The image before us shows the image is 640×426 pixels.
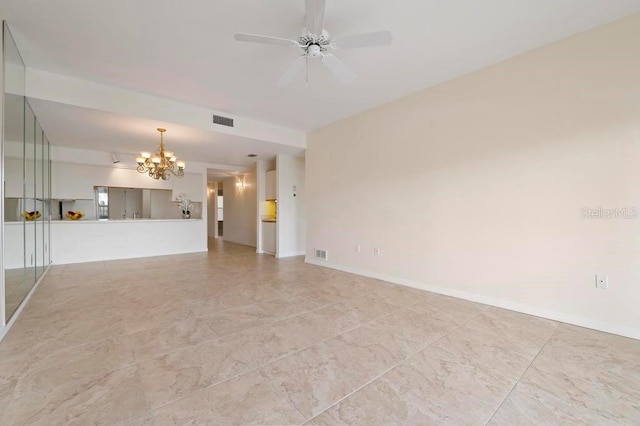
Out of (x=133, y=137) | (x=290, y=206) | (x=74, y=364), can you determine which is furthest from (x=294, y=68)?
(x=290, y=206)

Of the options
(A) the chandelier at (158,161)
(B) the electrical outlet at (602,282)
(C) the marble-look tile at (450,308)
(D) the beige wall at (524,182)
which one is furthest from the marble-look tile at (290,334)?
(A) the chandelier at (158,161)

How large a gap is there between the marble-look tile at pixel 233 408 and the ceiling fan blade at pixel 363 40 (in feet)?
8.79

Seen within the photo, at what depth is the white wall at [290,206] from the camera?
6707 millimetres

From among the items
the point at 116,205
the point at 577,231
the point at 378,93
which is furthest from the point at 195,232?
the point at 577,231

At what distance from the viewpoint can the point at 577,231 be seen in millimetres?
2697

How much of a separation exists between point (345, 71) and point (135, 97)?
3.21 m

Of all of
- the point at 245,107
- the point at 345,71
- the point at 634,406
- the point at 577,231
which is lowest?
the point at 634,406

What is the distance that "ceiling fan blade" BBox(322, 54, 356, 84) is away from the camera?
249 centimetres

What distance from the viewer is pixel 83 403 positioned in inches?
61.5

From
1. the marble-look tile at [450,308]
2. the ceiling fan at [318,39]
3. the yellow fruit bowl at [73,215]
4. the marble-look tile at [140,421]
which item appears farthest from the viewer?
the yellow fruit bowl at [73,215]

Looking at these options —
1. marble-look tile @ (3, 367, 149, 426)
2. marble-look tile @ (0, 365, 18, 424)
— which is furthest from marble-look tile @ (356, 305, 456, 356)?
marble-look tile @ (0, 365, 18, 424)

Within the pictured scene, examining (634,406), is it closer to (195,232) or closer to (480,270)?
(480,270)

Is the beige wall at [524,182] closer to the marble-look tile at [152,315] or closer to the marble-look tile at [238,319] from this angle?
the marble-look tile at [238,319]

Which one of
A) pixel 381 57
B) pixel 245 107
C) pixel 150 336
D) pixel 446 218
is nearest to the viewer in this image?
pixel 150 336
